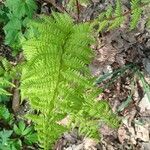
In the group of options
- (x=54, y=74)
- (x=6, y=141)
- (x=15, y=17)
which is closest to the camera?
(x=54, y=74)

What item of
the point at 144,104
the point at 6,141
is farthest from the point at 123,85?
the point at 6,141

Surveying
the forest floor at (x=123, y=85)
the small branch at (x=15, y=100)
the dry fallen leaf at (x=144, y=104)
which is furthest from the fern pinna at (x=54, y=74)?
the small branch at (x=15, y=100)

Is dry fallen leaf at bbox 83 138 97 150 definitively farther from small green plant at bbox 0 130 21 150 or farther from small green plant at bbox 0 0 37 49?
small green plant at bbox 0 0 37 49

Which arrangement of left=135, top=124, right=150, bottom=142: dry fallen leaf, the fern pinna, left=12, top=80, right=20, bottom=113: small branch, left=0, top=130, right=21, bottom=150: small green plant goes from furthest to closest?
1. left=12, top=80, right=20, bottom=113: small branch
2. left=0, top=130, right=21, bottom=150: small green plant
3. left=135, top=124, right=150, bottom=142: dry fallen leaf
4. the fern pinna

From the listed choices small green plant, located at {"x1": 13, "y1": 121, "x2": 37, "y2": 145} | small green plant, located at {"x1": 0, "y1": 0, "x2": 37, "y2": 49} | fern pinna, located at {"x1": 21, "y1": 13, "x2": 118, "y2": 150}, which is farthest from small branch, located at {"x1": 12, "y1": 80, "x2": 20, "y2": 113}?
fern pinna, located at {"x1": 21, "y1": 13, "x2": 118, "y2": 150}

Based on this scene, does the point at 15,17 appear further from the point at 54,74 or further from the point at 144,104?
the point at 54,74
